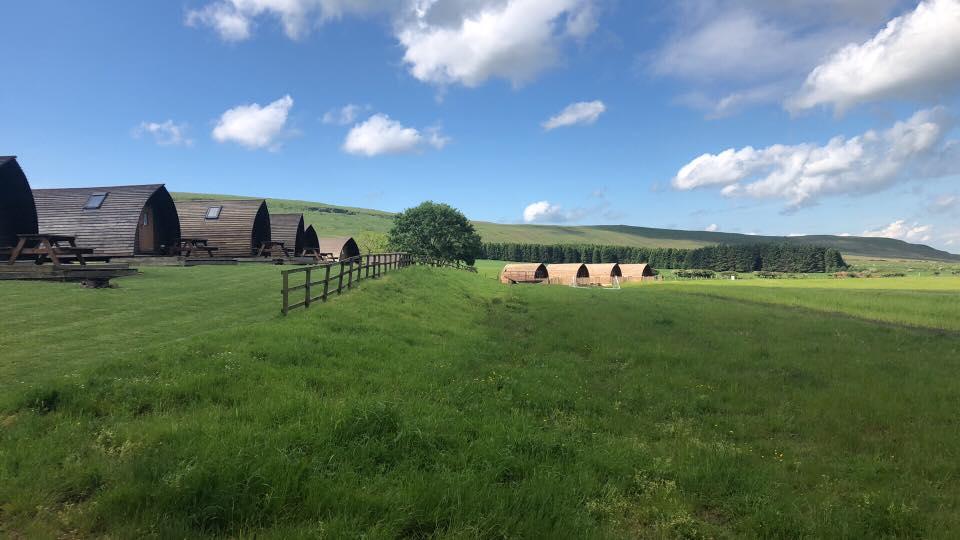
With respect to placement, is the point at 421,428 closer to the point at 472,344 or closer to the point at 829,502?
the point at 829,502

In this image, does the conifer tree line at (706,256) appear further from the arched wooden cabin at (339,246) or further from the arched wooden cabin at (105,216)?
the arched wooden cabin at (105,216)

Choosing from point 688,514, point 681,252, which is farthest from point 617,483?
point 681,252

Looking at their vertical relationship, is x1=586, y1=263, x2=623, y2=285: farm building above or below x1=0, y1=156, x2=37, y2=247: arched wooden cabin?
below

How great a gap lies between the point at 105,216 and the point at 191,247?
20.1 feet

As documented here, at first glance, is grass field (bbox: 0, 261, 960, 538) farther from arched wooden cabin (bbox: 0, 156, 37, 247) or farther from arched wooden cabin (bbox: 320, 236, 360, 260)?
arched wooden cabin (bbox: 320, 236, 360, 260)

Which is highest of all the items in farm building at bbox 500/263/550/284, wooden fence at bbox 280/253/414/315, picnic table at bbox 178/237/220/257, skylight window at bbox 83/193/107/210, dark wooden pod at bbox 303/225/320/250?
skylight window at bbox 83/193/107/210

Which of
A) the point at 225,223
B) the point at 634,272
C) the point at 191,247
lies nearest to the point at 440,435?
the point at 191,247

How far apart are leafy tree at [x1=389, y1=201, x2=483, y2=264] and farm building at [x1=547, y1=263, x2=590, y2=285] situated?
55.9 feet

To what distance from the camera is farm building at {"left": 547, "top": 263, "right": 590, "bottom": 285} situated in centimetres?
6375

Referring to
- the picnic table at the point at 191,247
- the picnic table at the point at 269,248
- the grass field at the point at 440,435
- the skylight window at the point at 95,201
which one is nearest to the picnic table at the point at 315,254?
the picnic table at the point at 269,248

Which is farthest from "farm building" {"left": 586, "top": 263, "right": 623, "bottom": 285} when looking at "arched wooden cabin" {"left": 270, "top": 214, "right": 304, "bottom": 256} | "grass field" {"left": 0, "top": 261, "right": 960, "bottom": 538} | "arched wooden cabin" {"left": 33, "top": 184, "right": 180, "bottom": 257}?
"grass field" {"left": 0, "top": 261, "right": 960, "bottom": 538}

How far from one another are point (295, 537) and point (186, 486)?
51.4 inches

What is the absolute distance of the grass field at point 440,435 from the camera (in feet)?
15.1

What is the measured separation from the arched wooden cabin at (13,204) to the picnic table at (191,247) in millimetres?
9463
